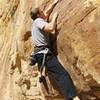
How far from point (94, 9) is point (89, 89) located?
4.53ft

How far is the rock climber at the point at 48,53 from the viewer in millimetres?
6531

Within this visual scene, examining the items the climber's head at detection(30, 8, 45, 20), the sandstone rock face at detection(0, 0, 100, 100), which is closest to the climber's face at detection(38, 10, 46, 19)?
the climber's head at detection(30, 8, 45, 20)

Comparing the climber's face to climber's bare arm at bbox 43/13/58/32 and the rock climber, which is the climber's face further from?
climber's bare arm at bbox 43/13/58/32

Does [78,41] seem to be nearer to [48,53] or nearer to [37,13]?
[48,53]

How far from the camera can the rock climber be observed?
21.4ft

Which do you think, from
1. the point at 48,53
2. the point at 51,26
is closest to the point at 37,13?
the point at 51,26

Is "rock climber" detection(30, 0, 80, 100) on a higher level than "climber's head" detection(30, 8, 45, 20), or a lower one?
lower

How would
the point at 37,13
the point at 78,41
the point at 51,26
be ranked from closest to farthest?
the point at 78,41 < the point at 51,26 < the point at 37,13

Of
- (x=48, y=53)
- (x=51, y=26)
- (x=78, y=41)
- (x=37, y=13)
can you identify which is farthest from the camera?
(x=37, y=13)

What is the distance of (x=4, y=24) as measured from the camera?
35.4 ft

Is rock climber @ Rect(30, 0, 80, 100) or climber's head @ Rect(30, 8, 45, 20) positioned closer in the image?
rock climber @ Rect(30, 0, 80, 100)

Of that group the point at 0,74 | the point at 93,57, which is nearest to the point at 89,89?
the point at 93,57

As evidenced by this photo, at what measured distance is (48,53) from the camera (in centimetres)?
682

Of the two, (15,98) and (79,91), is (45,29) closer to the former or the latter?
(79,91)
